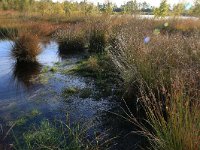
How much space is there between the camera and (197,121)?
2574 millimetres

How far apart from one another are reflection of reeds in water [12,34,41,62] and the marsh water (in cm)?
28

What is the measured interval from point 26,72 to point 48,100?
9.06 ft

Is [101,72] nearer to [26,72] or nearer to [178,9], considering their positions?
[26,72]

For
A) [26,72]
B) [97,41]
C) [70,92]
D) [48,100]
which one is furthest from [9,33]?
[48,100]

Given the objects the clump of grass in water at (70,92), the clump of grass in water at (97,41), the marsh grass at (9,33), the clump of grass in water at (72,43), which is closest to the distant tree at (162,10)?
the marsh grass at (9,33)

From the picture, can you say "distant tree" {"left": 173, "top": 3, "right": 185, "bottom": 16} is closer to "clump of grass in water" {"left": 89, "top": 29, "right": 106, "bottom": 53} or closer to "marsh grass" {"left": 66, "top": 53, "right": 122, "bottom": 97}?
"clump of grass in water" {"left": 89, "top": 29, "right": 106, "bottom": 53}

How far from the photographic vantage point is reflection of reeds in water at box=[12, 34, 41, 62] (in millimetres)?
9344

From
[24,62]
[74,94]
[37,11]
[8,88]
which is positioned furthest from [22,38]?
[37,11]

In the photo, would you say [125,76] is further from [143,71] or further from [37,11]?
[37,11]

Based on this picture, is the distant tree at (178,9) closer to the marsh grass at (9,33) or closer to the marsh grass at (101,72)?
the marsh grass at (9,33)

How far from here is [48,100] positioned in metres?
6.03

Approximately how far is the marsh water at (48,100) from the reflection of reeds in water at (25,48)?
0.28 metres

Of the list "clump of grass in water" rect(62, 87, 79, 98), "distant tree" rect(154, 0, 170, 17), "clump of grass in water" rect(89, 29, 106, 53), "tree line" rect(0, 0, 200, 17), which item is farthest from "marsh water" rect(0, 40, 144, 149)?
"tree line" rect(0, 0, 200, 17)

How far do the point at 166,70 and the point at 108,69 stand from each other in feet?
10.9
